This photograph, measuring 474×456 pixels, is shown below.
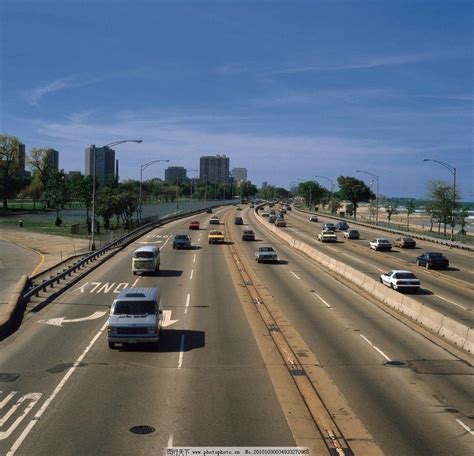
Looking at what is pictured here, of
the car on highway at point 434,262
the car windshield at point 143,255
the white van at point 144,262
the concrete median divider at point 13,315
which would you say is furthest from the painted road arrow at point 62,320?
the car on highway at point 434,262

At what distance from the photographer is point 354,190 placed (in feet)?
530

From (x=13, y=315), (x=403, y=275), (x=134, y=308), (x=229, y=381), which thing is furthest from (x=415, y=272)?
(x=229, y=381)

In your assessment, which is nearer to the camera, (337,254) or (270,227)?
(337,254)

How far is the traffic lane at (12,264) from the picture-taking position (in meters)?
36.2

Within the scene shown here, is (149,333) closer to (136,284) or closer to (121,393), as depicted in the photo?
(121,393)

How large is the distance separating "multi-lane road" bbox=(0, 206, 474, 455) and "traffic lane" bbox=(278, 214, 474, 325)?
0.52 meters

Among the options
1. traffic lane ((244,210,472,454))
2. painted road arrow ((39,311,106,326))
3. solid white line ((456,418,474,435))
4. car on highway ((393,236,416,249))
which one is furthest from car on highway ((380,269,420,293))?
car on highway ((393,236,416,249))

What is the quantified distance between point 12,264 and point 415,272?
102 ft

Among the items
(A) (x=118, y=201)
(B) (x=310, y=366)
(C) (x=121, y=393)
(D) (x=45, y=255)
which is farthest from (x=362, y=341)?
(A) (x=118, y=201)

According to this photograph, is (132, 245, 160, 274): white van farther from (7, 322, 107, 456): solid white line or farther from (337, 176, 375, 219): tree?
(337, 176, 375, 219): tree

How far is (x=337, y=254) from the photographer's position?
58.7 meters

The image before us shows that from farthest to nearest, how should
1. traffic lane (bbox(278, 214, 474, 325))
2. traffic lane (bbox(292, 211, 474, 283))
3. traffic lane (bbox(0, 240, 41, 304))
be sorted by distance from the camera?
traffic lane (bbox(292, 211, 474, 283))
traffic lane (bbox(0, 240, 41, 304))
traffic lane (bbox(278, 214, 474, 325))

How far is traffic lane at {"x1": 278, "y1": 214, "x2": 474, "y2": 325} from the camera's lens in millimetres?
30875

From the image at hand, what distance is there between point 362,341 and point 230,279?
56.5 feet
